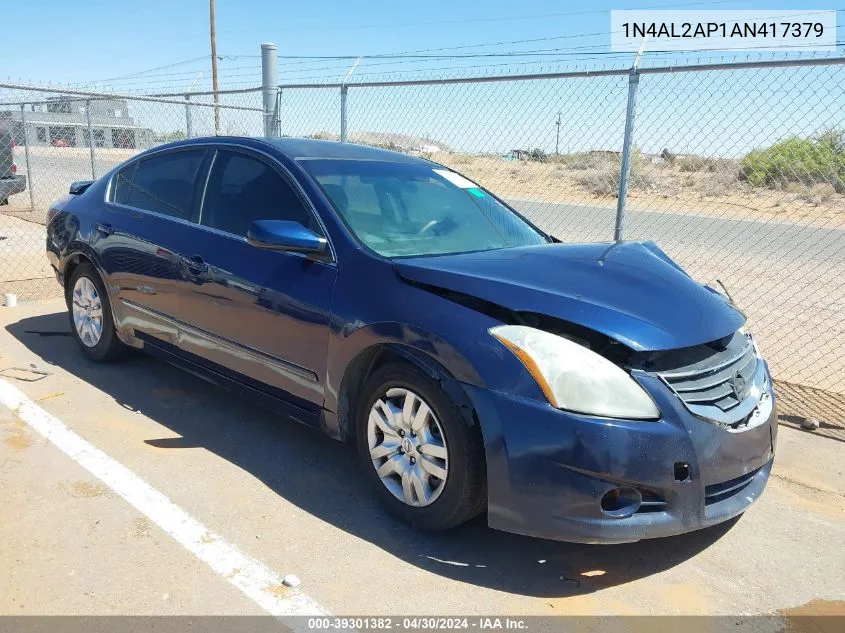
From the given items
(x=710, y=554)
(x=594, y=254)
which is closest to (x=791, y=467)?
(x=710, y=554)

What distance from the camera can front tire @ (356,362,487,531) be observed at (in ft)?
9.13

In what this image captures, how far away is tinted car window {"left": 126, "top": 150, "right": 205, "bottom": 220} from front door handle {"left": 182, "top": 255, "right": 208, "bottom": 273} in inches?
12.5

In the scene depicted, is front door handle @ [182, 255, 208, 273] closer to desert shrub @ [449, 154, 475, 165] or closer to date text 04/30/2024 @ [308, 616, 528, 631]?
date text 04/30/2024 @ [308, 616, 528, 631]

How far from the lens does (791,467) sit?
392 centimetres

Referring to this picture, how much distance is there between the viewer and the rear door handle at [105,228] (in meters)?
4.77

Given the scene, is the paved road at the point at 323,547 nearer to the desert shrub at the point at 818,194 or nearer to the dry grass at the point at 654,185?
the dry grass at the point at 654,185

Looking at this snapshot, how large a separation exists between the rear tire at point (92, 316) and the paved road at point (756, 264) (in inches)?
98.6

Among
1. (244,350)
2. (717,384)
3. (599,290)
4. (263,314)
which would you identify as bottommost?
(244,350)

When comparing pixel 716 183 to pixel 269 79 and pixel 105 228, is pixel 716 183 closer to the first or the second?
pixel 269 79

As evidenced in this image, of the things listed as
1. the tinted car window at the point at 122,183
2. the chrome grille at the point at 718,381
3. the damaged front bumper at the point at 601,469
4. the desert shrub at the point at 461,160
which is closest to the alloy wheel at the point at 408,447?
the damaged front bumper at the point at 601,469

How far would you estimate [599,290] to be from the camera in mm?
2918

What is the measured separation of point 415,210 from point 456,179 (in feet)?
1.93

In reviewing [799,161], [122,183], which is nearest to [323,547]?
[122,183]

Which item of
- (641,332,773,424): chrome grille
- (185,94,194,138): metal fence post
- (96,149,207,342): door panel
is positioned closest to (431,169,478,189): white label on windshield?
(96,149,207,342): door panel
